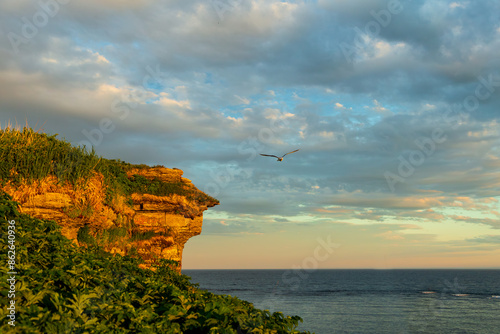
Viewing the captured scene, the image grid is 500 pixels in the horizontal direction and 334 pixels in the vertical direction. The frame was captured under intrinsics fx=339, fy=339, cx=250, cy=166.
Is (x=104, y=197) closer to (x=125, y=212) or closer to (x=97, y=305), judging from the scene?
(x=125, y=212)

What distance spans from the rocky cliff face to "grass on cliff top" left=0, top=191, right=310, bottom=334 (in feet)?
16.1

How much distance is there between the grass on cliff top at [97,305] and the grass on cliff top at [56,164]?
16.8 ft

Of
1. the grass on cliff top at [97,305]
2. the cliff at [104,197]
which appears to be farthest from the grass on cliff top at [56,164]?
the grass on cliff top at [97,305]

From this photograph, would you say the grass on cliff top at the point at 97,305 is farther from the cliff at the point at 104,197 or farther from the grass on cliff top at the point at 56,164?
the grass on cliff top at the point at 56,164

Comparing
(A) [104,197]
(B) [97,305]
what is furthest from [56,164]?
(B) [97,305]

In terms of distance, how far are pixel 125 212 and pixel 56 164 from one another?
4393 mm

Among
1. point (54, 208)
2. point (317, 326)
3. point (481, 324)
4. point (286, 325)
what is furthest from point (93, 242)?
point (481, 324)

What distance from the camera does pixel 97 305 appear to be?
596 cm

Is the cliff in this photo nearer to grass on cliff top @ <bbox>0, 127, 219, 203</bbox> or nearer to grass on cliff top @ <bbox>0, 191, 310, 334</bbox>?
grass on cliff top @ <bbox>0, 127, 219, 203</bbox>

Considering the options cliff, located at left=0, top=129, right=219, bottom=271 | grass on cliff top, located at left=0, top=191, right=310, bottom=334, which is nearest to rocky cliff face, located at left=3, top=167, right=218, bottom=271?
cliff, located at left=0, top=129, right=219, bottom=271

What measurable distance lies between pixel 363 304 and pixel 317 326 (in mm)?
30579

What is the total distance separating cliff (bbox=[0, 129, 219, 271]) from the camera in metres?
13.9

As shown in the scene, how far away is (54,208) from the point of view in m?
14.3

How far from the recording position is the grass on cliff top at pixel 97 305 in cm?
509
